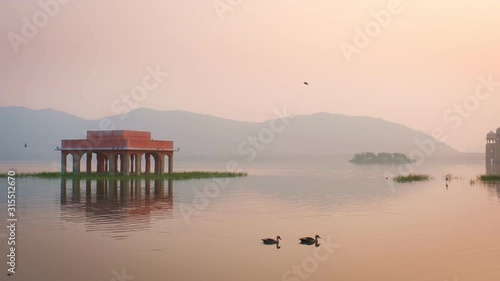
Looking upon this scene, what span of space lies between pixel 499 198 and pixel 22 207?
1339 inches

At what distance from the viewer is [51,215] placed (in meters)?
31.1

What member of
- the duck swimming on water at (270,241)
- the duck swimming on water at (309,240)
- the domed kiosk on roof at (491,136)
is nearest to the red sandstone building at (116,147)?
the duck swimming on water at (270,241)

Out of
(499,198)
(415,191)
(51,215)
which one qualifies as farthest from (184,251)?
(415,191)

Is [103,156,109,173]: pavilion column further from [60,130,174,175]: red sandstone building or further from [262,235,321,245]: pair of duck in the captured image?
[262,235,321,245]: pair of duck

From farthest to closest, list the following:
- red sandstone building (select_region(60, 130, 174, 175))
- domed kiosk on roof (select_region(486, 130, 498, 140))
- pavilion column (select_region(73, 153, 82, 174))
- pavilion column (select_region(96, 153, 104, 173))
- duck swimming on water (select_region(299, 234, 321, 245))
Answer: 1. domed kiosk on roof (select_region(486, 130, 498, 140))
2. pavilion column (select_region(96, 153, 104, 173))
3. pavilion column (select_region(73, 153, 82, 174))
4. red sandstone building (select_region(60, 130, 174, 175))
5. duck swimming on water (select_region(299, 234, 321, 245))

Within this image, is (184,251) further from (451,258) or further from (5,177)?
(5,177)

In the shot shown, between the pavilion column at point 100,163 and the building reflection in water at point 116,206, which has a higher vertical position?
the pavilion column at point 100,163

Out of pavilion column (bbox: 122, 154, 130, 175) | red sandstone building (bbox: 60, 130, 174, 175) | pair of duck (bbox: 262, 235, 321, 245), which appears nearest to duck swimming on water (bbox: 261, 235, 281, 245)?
pair of duck (bbox: 262, 235, 321, 245)

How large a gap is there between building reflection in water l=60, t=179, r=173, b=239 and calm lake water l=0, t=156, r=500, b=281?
3.6 inches

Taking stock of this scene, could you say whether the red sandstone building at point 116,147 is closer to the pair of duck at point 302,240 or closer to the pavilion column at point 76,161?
the pavilion column at point 76,161

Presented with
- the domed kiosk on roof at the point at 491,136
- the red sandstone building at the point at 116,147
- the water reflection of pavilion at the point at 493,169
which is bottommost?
the water reflection of pavilion at the point at 493,169

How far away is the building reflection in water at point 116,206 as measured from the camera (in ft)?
89.1

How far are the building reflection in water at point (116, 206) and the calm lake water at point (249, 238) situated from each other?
3.6 inches

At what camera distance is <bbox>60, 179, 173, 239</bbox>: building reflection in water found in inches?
1070
